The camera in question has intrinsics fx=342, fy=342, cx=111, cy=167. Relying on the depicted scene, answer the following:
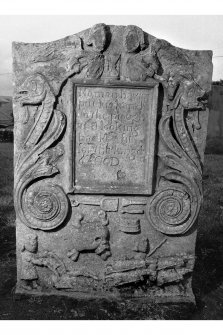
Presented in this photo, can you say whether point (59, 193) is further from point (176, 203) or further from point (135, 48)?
point (135, 48)

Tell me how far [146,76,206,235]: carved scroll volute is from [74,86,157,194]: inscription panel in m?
0.16

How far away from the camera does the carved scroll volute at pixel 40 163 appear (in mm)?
3359

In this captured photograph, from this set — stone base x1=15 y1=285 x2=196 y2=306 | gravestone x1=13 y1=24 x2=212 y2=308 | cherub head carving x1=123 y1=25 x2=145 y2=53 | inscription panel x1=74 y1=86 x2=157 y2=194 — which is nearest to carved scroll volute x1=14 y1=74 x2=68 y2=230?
gravestone x1=13 y1=24 x2=212 y2=308

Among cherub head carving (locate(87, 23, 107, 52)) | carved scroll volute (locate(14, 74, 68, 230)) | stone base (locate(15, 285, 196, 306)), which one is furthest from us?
stone base (locate(15, 285, 196, 306))

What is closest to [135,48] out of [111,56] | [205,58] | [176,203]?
[111,56]

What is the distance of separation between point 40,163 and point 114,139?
31.4 inches

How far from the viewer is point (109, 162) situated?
354 centimetres

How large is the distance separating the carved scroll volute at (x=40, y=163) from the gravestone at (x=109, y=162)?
0.4 inches

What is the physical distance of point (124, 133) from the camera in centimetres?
348

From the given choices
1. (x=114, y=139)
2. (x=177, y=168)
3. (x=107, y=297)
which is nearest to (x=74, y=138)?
(x=114, y=139)

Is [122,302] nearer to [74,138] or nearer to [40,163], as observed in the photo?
[40,163]

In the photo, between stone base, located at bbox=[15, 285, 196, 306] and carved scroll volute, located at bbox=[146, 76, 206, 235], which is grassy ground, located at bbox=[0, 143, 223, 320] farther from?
carved scroll volute, located at bbox=[146, 76, 206, 235]

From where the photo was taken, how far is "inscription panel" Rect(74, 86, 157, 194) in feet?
11.1

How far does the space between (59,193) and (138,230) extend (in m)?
0.94
